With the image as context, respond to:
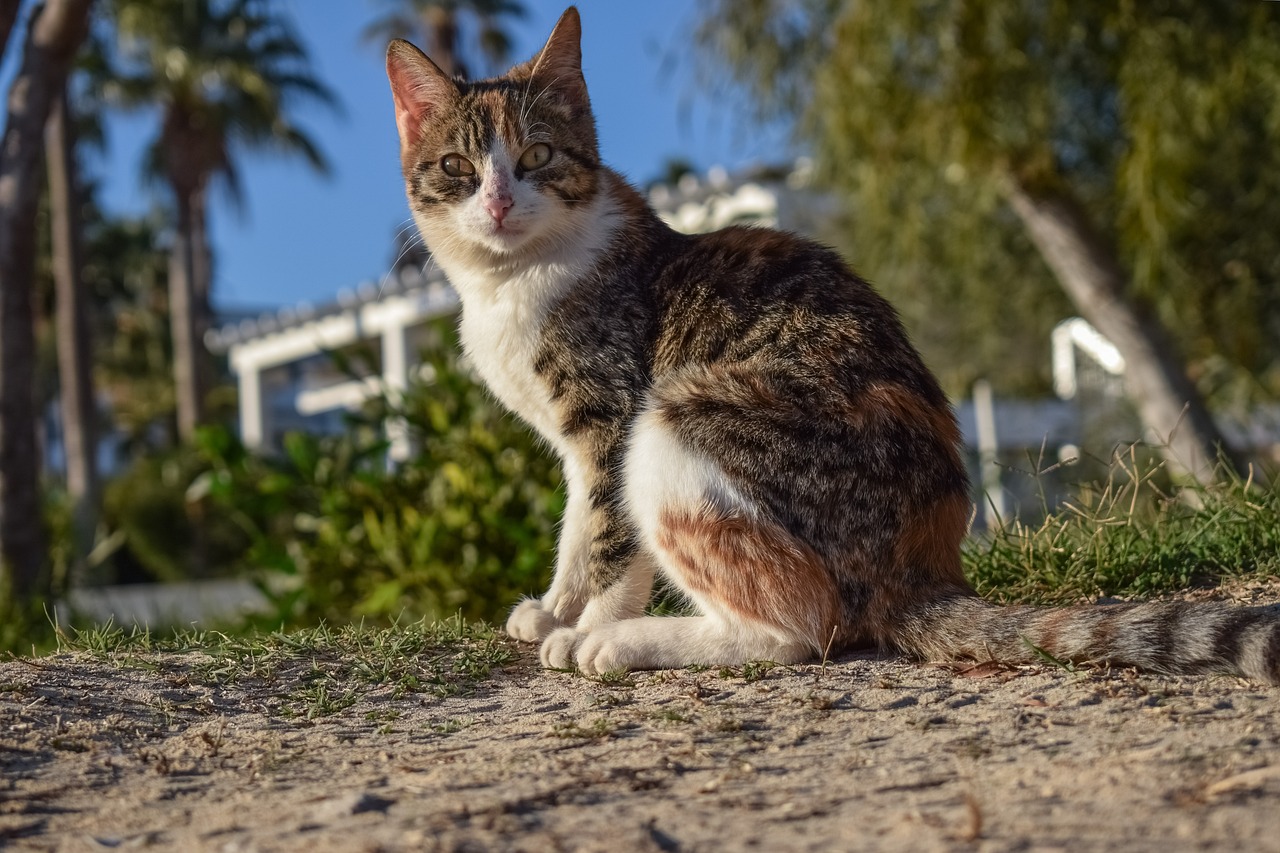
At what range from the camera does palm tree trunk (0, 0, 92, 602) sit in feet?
25.3

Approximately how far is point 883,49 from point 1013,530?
5.97 m

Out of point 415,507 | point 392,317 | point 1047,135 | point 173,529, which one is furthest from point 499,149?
point 173,529

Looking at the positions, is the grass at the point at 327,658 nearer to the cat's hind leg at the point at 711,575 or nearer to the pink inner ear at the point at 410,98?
the cat's hind leg at the point at 711,575

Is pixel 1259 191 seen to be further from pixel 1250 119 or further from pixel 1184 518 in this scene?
pixel 1184 518

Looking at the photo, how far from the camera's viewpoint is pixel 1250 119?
10.8 metres

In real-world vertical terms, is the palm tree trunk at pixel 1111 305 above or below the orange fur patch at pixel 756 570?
above

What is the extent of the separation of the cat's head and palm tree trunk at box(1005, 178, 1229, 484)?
6529mm

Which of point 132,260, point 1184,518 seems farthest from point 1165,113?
point 132,260

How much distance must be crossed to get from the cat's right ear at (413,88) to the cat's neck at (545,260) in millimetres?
494

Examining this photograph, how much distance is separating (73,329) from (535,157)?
1607cm

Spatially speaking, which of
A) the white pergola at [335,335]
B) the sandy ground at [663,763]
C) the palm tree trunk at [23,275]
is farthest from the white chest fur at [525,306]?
the white pergola at [335,335]

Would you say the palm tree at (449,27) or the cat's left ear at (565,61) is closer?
the cat's left ear at (565,61)

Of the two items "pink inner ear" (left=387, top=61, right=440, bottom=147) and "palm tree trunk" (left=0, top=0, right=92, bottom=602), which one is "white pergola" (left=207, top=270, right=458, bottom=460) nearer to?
"palm tree trunk" (left=0, top=0, right=92, bottom=602)

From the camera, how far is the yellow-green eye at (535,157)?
4152 mm
